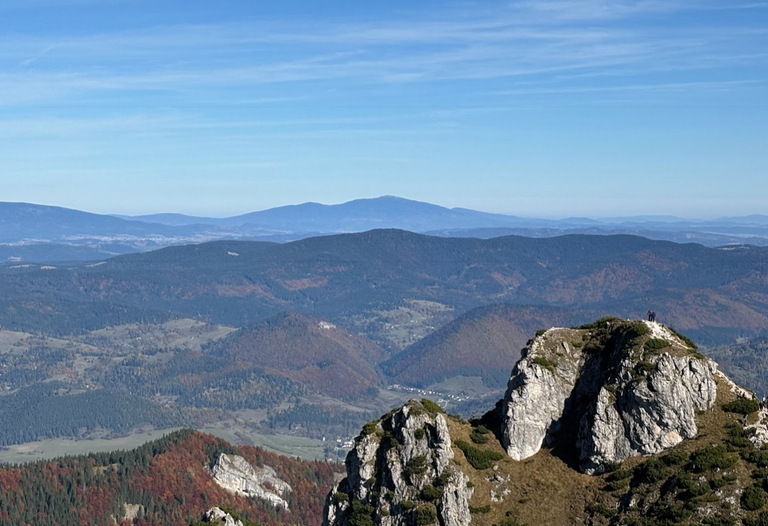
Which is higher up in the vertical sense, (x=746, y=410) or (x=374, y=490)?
(x=746, y=410)

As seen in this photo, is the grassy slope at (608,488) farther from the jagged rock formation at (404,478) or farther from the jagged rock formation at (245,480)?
the jagged rock formation at (245,480)

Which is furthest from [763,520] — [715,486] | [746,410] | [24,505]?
[24,505]

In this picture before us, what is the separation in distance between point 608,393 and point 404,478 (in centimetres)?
1934

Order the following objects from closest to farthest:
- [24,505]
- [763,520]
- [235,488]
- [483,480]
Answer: [763,520] → [483,480] → [24,505] → [235,488]

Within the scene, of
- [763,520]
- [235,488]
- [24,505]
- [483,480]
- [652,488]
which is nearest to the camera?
[763,520]

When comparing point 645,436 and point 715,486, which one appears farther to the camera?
point 645,436

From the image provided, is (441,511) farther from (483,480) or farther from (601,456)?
(601,456)

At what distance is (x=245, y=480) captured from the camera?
624 feet

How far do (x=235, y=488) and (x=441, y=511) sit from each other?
385ft

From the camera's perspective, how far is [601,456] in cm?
8006

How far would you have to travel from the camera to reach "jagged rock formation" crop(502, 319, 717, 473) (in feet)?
260

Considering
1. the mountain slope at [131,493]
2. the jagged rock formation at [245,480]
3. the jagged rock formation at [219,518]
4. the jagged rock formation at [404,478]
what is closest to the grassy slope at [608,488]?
the jagged rock formation at [404,478]

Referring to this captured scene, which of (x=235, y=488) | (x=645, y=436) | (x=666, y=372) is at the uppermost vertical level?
→ (x=666, y=372)

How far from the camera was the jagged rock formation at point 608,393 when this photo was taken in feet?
260
